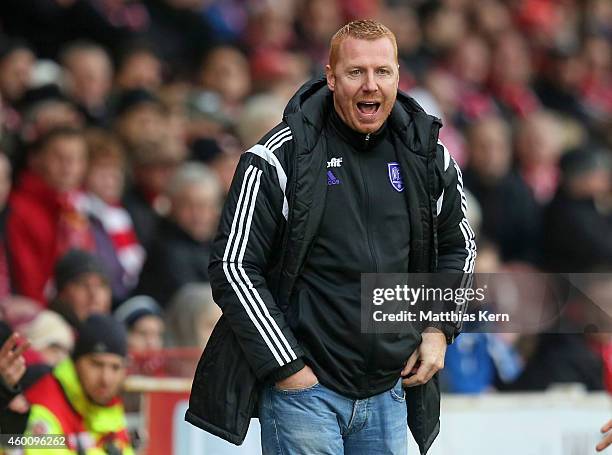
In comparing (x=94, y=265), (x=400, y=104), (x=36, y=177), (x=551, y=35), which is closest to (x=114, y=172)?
(x=36, y=177)

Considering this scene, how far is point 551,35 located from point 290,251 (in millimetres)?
9997

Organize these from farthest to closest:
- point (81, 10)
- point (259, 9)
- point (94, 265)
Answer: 1. point (259, 9)
2. point (81, 10)
3. point (94, 265)

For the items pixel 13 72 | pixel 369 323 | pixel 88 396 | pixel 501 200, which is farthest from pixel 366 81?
pixel 501 200

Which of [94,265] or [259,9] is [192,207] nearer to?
[94,265]

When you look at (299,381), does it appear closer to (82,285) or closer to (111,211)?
(82,285)

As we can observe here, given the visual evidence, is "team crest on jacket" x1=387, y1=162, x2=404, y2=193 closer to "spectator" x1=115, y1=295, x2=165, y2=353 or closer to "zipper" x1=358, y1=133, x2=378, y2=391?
"zipper" x1=358, y1=133, x2=378, y2=391

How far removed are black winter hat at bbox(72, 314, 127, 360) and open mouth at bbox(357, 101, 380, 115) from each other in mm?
2010

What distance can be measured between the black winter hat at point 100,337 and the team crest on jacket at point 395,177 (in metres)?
1.93

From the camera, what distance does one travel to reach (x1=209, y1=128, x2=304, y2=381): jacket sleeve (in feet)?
13.1

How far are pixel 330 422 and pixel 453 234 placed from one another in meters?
0.76

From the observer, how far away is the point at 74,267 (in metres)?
6.55

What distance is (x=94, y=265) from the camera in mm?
6566

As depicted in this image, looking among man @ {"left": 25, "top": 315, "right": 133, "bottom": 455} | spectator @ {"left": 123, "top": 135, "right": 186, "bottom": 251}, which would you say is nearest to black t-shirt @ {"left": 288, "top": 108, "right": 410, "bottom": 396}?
man @ {"left": 25, "top": 315, "right": 133, "bottom": 455}

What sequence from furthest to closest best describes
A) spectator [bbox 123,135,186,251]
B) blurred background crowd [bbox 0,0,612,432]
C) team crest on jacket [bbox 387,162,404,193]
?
spectator [bbox 123,135,186,251] < blurred background crowd [bbox 0,0,612,432] < team crest on jacket [bbox 387,162,404,193]
